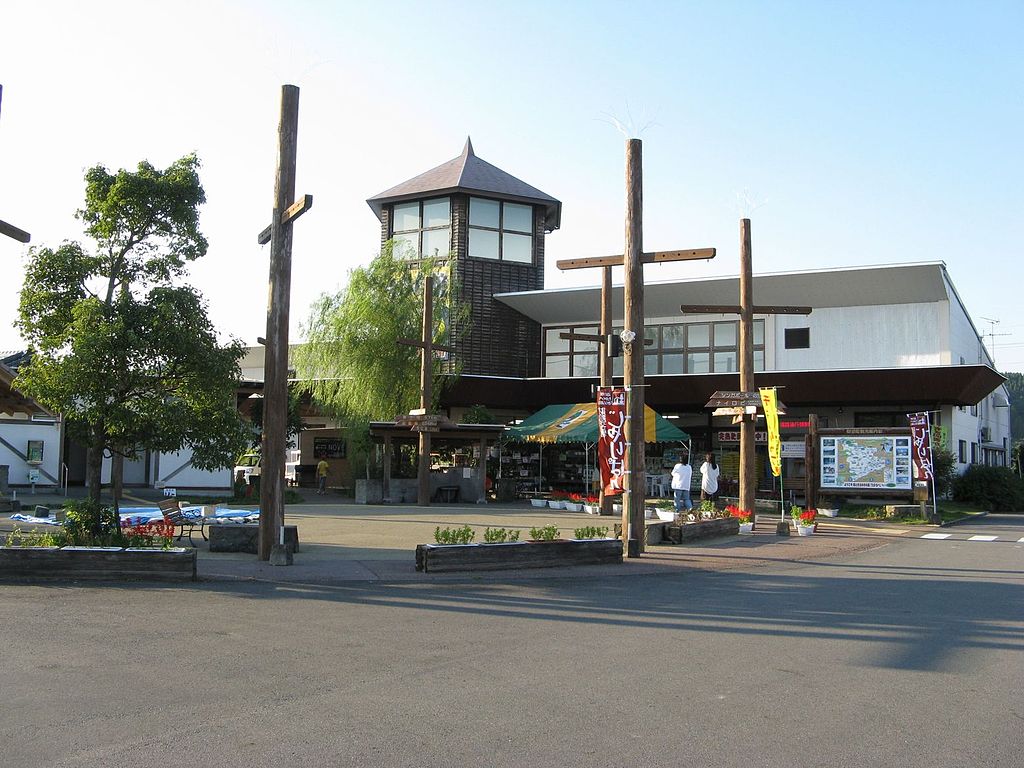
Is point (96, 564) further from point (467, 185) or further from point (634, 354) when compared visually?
point (467, 185)

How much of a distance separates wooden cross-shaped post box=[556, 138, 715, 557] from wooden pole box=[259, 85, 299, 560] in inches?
193

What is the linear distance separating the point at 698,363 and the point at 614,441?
2202 cm

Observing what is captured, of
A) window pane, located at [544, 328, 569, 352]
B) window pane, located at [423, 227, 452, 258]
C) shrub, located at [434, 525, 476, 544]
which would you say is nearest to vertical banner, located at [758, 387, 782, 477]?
shrub, located at [434, 525, 476, 544]

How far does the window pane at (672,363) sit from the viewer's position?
37.3 meters

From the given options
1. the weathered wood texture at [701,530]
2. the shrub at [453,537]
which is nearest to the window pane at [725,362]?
the weathered wood texture at [701,530]

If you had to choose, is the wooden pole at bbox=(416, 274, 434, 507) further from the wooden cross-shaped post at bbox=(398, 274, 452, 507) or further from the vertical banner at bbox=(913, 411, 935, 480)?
the vertical banner at bbox=(913, 411, 935, 480)

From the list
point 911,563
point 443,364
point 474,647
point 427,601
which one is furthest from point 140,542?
point 443,364

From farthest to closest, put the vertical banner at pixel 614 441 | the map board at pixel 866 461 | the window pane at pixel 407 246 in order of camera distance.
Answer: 1. the window pane at pixel 407 246
2. the map board at pixel 866 461
3. the vertical banner at pixel 614 441

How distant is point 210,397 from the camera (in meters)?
13.4

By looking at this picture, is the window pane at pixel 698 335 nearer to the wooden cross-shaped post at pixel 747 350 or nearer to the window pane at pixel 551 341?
the window pane at pixel 551 341

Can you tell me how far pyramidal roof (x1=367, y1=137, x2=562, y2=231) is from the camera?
3672cm

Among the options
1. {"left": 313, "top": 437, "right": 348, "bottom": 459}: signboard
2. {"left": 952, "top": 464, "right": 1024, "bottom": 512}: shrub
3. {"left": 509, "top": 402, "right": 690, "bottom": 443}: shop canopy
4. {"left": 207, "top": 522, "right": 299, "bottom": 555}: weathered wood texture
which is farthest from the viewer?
{"left": 313, "top": 437, "right": 348, "bottom": 459}: signboard

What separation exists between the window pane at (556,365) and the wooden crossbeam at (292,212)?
83.5 feet

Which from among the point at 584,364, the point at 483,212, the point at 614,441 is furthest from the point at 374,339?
the point at 614,441
